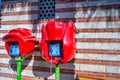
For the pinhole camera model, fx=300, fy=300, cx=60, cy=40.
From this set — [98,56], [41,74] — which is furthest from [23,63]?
[98,56]

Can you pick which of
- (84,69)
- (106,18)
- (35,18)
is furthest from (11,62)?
(106,18)

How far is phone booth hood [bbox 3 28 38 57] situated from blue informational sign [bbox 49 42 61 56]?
3.07 ft

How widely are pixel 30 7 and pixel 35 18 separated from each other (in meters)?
0.37

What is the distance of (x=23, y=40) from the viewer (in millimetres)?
7750

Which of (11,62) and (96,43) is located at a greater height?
(96,43)

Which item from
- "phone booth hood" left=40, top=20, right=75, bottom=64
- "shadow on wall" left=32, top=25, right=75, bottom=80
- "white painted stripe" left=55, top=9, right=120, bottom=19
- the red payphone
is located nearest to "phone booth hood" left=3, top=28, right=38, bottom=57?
the red payphone

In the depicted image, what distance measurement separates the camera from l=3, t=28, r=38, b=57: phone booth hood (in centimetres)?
777

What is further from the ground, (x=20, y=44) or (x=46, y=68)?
(x=20, y=44)

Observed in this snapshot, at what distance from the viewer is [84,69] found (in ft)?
24.6

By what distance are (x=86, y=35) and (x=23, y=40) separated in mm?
1626

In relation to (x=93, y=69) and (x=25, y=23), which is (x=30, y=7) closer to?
(x=25, y=23)

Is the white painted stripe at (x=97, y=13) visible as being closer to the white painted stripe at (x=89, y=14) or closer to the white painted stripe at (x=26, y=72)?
the white painted stripe at (x=89, y=14)

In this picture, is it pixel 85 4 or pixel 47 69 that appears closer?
pixel 85 4

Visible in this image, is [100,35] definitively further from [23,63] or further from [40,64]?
[23,63]
